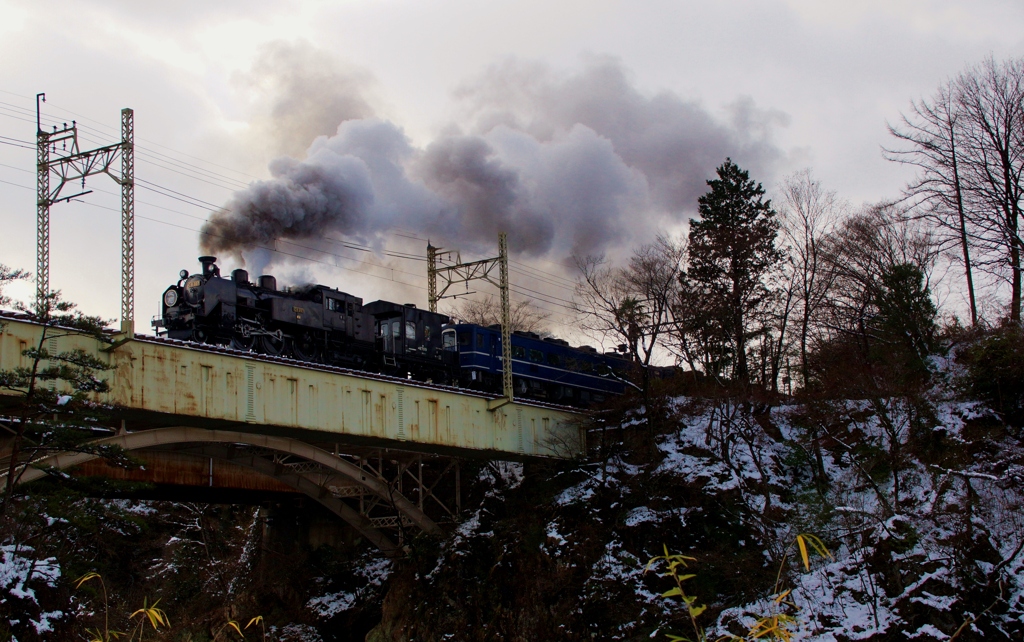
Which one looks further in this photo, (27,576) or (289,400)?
(289,400)

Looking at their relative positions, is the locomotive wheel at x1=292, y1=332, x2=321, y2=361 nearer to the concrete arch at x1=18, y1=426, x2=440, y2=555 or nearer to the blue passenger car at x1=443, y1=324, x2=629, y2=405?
the concrete arch at x1=18, y1=426, x2=440, y2=555

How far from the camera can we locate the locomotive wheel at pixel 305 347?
30734 millimetres

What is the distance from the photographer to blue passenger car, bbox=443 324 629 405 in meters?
37.6

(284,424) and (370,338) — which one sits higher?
(370,338)

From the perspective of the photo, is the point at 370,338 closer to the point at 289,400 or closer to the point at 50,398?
the point at 289,400

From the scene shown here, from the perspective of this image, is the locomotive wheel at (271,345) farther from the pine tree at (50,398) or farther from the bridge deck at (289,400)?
the pine tree at (50,398)

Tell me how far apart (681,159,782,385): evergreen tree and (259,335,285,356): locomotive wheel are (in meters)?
16.9

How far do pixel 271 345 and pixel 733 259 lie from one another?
20.4 m

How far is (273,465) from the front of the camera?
29219 mm

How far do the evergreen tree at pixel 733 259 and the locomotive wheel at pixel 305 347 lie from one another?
15705 mm

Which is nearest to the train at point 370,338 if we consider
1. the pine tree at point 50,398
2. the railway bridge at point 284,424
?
the railway bridge at point 284,424

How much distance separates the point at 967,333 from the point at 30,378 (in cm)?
2959

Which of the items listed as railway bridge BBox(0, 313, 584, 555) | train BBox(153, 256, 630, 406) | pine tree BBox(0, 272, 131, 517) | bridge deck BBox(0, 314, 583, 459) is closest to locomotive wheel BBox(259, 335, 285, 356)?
train BBox(153, 256, 630, 406)

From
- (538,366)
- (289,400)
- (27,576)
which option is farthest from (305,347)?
(538,366)
